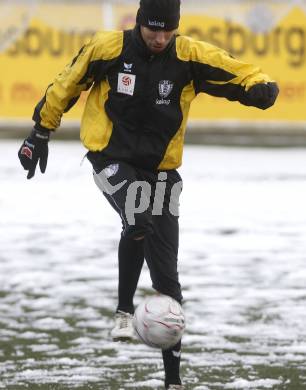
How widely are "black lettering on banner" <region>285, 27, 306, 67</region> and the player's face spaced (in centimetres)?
1495

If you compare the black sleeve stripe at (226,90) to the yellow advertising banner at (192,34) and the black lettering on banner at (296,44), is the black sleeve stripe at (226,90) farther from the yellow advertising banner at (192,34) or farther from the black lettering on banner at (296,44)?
the black lettering on banner at (296,44)

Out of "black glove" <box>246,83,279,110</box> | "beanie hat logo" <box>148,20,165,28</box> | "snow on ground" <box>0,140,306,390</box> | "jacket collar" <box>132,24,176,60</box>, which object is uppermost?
"beanie hat logo" <box>148,20,165,28</box>

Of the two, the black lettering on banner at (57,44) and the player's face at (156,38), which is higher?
the black lettering on banner at (57,44)

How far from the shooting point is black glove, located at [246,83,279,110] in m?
6.39

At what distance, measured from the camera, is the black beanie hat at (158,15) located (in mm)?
6191

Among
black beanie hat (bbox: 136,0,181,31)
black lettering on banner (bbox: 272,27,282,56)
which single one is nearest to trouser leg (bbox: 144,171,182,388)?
black beanie hat (bbox: 136,0,181,31)

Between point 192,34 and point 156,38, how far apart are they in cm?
1517

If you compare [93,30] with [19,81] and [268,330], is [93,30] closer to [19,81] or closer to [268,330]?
[19,81]

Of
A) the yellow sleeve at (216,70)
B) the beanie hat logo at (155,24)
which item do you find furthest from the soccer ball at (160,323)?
the beanie hat logo at (155,24)

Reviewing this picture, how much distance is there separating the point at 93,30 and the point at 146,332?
1540cm

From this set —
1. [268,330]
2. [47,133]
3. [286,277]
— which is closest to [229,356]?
[268,330]

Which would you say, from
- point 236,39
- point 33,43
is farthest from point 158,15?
point 33,43

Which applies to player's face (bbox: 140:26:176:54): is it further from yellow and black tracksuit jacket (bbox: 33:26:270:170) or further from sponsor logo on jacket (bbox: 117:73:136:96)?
sponsor logo on jacket (bbox: 117:73:136:96)

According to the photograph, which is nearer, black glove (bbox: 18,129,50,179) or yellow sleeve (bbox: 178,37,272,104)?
yellow sleeve (bbox: 178,37,272,104)
